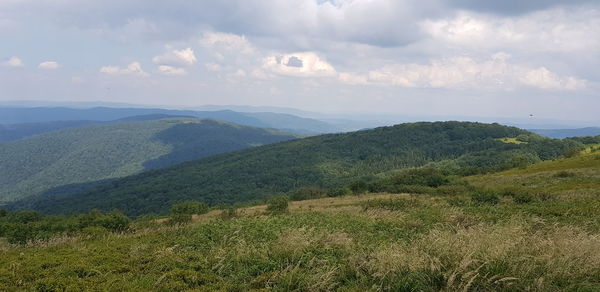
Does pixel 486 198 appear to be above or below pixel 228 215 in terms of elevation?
above

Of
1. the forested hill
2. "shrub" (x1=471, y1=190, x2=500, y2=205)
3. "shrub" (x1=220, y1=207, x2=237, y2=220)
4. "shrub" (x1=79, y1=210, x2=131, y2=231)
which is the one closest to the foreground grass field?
"shrub" (x1=471, y1=190, x2=500, y2=205)

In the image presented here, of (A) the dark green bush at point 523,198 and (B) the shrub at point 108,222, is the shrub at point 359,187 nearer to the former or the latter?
(A) the dark green bush at point 523,198

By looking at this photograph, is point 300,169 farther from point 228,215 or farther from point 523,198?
point 523,198

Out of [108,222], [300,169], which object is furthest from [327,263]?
[300,169]

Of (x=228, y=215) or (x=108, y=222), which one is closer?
(x=108, y=222)

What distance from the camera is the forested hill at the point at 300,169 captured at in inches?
5290

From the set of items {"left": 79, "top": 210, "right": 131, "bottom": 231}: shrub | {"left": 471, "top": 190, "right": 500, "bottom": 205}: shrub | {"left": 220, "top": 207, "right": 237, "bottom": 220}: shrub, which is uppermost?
{"left": 471, "top": 190, "right": 500, "bottom": 205}: shrub

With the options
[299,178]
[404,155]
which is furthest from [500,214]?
[404,155]

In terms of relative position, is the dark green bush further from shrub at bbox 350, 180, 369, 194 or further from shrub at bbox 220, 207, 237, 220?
shrub at bbox 350, 180, 369, 194

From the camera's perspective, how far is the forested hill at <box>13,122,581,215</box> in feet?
A: 441

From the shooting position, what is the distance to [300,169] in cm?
16875

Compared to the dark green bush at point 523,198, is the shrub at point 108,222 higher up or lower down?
lower down

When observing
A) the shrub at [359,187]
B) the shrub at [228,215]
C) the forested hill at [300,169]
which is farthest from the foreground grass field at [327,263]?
the forested hill at [300,169]

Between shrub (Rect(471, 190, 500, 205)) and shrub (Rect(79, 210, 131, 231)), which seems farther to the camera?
shrub (Rect(79, 210, 131, 231))
